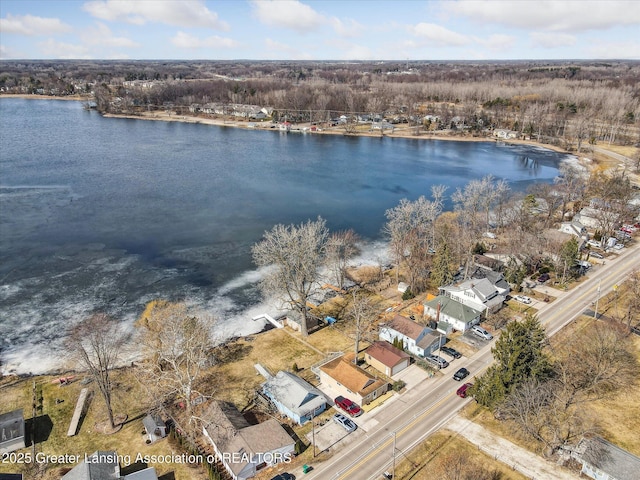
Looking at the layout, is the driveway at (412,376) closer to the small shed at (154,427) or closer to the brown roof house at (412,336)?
the brown roof house at (412,336)

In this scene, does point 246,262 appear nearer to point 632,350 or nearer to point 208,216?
point 208,216

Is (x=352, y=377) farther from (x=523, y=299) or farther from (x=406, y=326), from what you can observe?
(x=523, y=299)

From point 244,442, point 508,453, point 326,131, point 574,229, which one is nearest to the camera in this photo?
point 244,442

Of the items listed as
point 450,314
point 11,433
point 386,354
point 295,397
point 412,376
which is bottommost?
point 412,376

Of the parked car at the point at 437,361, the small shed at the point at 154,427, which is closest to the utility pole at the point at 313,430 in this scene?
the small shed at the point at 154,427

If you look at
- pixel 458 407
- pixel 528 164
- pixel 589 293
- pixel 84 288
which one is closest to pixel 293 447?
pixel 458 407

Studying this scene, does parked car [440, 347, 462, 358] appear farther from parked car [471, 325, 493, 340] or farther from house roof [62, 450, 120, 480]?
house roof [62, 450, 120, 480]

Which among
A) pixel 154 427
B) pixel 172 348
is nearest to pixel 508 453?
pixel 154 427
